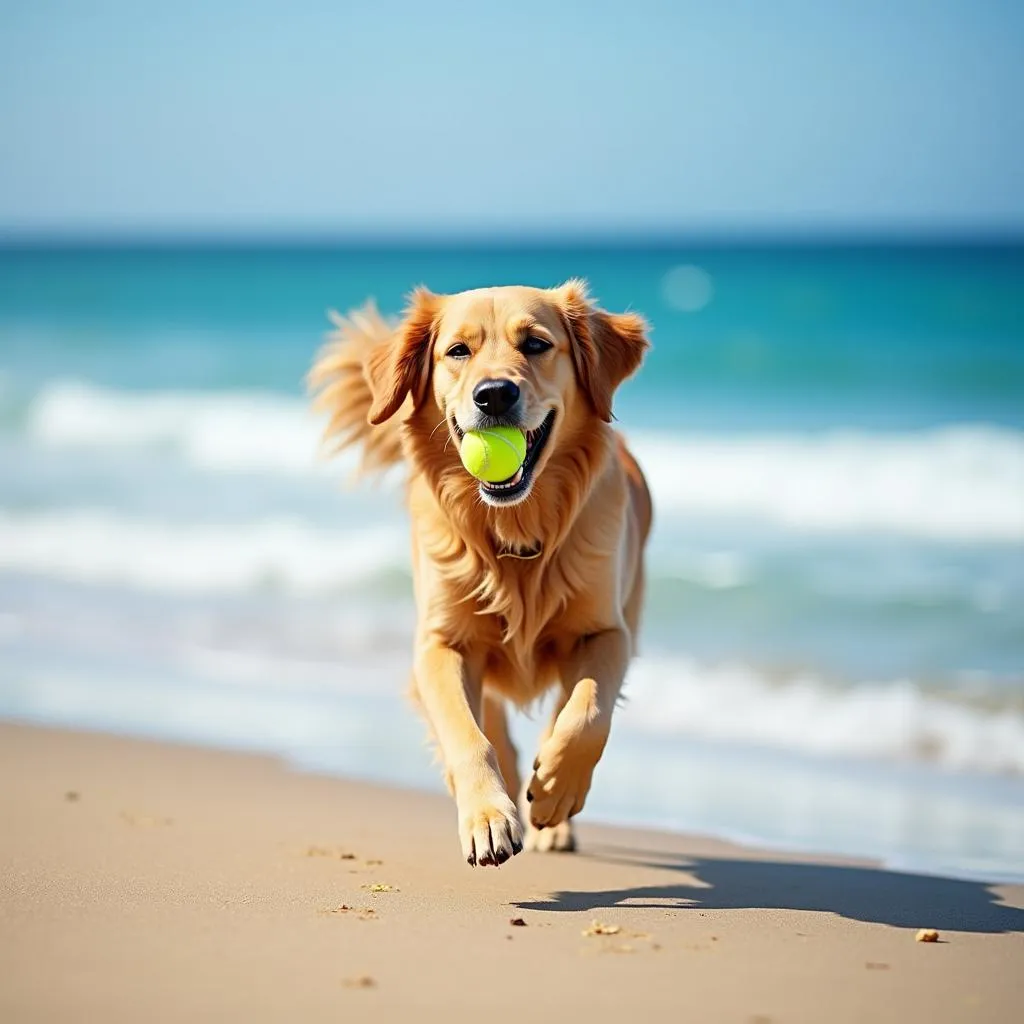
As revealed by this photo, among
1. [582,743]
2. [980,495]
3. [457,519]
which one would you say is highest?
[980,495]

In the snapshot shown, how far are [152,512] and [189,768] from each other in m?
6.63

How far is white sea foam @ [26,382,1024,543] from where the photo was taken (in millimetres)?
11195

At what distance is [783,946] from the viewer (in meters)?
3.26

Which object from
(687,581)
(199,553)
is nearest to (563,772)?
(687,581)

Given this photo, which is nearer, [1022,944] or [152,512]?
[1022,944]

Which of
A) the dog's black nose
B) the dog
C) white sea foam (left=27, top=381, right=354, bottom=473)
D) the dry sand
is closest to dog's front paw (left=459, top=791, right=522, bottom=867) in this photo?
the dry sand

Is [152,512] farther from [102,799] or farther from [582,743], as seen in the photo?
[582,743]

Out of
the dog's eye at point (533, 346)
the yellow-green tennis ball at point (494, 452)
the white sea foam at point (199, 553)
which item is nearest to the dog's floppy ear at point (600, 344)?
the dog's eye at point (533, 346)

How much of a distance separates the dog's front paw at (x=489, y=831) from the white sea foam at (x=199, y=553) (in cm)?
573

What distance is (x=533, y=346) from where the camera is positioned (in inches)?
172

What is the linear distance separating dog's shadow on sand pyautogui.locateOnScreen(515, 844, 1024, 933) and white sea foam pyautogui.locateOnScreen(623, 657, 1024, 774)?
1631 millimetres

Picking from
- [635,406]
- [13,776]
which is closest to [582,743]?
[13,776]

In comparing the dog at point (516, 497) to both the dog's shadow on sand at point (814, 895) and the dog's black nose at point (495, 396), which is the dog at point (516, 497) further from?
the dog's shadow on sand at point (814, 895)

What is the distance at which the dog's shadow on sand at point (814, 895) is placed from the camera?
12.2 ft
